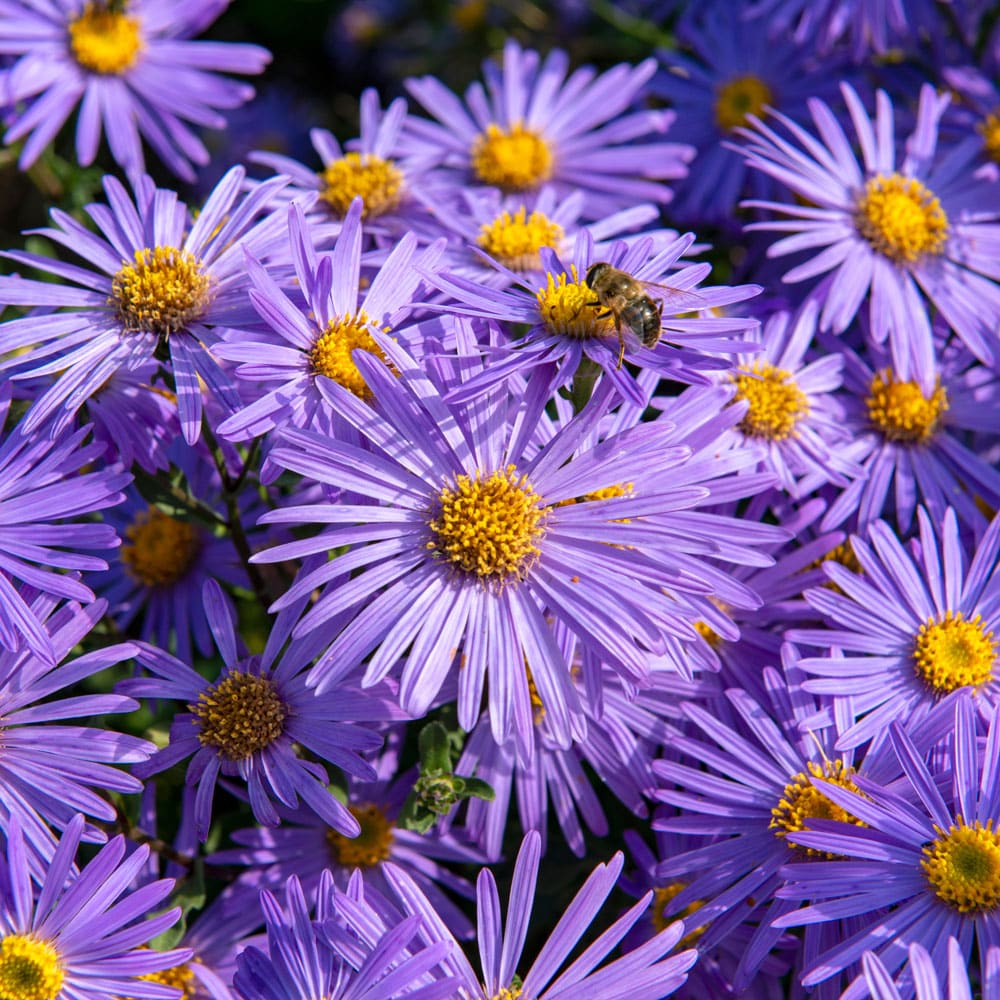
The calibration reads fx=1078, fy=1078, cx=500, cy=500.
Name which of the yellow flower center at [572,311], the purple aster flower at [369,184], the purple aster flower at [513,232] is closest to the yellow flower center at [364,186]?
the purple aster flower at [369,184]

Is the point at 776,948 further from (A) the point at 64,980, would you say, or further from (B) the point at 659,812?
(A) the point at 64,980

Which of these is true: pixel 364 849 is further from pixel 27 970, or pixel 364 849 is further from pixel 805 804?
pixel 805 804

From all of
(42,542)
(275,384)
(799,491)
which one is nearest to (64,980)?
(42,542)

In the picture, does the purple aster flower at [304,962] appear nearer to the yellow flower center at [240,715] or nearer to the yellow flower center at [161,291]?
the yellow flower center at [240,715]

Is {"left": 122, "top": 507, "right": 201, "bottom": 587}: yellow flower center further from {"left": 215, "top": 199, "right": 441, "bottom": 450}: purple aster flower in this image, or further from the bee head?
the bee head

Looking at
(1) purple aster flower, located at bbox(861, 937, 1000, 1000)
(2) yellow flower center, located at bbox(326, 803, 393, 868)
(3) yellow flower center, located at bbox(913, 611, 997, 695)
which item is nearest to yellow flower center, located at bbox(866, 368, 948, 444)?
(3) yellow flower center, located at bbox(913, 611, 997, 695)

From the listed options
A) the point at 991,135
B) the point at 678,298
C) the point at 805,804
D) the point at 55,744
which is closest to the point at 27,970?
the point at 55,744
